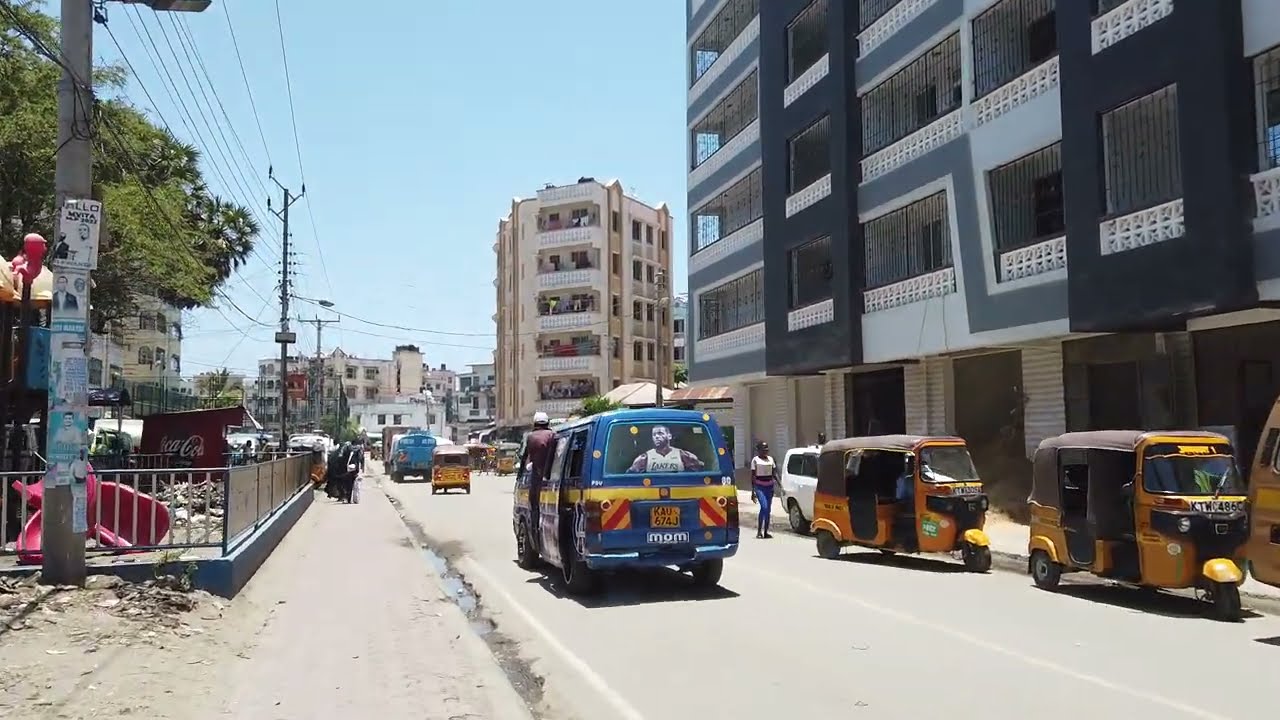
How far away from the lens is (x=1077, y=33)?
18.6m

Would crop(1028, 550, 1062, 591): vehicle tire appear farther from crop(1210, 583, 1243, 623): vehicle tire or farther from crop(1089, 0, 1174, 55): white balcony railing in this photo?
crop(1089, 0, 1174, 55): white balcony railing

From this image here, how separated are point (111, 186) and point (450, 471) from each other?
22912 millimetres

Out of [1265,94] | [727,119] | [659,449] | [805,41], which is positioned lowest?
[659,449]

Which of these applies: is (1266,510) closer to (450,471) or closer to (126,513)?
(126,513)

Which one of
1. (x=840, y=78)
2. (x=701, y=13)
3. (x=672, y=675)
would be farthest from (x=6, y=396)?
(x=701, y=13)

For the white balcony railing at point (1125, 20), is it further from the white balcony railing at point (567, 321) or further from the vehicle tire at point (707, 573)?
the white balcony railing at point (567, 321)

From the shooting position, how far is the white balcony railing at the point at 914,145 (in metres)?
22.9

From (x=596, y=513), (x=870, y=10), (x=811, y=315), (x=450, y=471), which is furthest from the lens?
(x=450, y=471)

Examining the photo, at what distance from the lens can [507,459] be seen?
206ft

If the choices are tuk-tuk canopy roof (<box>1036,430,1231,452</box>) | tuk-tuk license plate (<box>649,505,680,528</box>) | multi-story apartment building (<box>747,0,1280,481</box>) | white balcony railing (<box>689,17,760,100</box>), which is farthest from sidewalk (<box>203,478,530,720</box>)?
Result: white balcony railing (<box>689,17,760,100</box>)

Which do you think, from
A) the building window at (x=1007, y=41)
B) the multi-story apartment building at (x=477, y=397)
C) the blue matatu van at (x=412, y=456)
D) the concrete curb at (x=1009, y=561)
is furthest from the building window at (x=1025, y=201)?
the multi-story apartment building at (x=477, y=397)

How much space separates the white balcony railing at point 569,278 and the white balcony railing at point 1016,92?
49.4 m

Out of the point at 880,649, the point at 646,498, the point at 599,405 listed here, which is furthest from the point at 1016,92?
the point at 599,405

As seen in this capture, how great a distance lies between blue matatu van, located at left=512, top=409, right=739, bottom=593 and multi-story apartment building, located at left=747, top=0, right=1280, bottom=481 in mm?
8643
